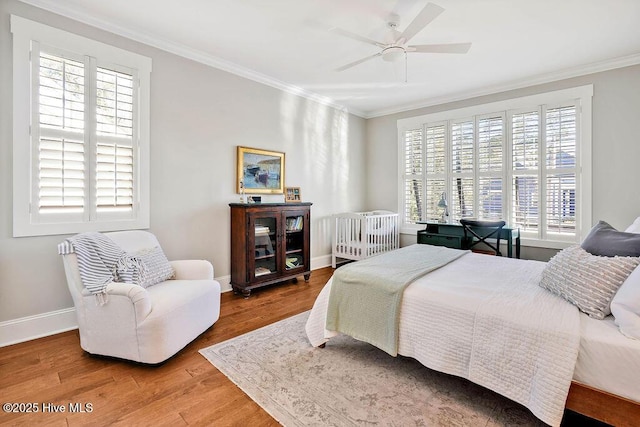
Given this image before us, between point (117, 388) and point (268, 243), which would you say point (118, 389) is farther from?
point (268, 243)

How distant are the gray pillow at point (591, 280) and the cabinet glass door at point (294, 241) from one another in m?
2.81

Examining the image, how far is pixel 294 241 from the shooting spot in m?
4.09

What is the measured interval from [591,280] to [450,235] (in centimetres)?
268

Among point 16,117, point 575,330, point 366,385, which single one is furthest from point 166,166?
point 575,330

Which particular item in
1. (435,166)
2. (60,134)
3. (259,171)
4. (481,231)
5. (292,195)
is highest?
(435,166)

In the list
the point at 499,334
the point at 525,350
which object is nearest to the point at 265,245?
the point at 499,334

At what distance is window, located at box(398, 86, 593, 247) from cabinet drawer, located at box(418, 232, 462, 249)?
0.64 metres

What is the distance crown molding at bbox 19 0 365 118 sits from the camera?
2498 millimetres

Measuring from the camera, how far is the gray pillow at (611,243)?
1.75 m

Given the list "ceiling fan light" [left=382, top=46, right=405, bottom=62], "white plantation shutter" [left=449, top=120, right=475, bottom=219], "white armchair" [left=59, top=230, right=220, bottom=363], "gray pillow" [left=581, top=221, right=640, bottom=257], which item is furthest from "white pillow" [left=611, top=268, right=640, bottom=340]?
"white plantation shutter" [left=449, top=120, right=475, bottom=219]

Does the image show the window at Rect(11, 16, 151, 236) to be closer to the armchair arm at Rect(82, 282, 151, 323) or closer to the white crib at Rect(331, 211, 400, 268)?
the armchair arm at Rect(82, 282, 151, 323)

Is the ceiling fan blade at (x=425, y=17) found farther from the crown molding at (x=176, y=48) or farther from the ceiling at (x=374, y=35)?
the crown molding at (x=176, y=48)

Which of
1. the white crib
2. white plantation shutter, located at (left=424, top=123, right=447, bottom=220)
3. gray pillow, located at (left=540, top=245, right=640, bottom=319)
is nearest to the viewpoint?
gray pillow, located at (left=540, top=245, right=640, bottom=319)

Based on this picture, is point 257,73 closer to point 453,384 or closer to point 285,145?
point 285,145
